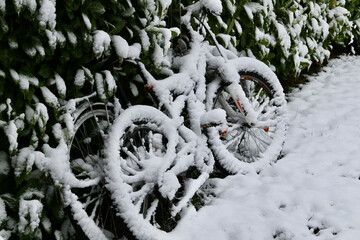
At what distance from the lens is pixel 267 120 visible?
3299mm

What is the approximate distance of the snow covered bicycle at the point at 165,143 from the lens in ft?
7.24

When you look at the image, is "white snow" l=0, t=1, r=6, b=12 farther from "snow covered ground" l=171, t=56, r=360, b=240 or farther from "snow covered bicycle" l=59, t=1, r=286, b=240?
"snow covered ground" l=171, t=56, r=360, b=240

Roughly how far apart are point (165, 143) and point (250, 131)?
110 cm

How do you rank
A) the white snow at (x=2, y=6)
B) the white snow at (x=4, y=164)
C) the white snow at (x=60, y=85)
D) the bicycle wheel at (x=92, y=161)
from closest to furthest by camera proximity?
the white snow at (x=2, y=6)
the white snow at (x=4, y=164)
the white snow at (x=60, y=85)
the bicycle wheel at (x=92, y=161)

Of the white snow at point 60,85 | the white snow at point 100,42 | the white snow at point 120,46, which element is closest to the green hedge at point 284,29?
the white snow at point 120,46

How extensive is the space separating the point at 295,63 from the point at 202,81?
203 cm

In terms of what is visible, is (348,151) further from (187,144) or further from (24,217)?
(24,217)

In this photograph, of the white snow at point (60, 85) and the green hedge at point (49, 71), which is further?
the white snow at point (60, 85)

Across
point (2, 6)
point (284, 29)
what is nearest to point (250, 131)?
point (284, 29)

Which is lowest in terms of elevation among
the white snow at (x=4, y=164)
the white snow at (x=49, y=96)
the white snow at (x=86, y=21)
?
the white snow at (x=4, y=164)

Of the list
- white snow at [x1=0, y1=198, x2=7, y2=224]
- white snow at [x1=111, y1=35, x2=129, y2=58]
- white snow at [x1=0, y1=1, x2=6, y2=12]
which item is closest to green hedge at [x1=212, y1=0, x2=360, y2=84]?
white snow at [x1=111, y1=35, x2=129, y2=58]

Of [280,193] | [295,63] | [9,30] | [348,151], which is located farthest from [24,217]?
[295,63]

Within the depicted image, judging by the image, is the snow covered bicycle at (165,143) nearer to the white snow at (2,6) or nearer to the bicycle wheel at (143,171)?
the bicycle wheel at (143,171)

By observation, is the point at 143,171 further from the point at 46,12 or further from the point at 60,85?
the point at 46,12
